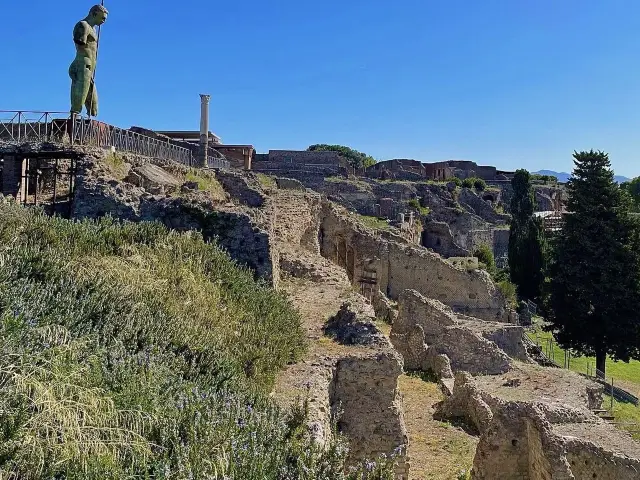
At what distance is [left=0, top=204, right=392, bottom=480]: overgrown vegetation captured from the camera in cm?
326

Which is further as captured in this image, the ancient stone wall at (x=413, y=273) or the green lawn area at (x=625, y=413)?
the ancient stone wall at (x=413, y=273)

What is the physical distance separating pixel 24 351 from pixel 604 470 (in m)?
7.05

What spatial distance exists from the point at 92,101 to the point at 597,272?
61.4ft

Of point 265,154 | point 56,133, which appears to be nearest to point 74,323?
point 56,133

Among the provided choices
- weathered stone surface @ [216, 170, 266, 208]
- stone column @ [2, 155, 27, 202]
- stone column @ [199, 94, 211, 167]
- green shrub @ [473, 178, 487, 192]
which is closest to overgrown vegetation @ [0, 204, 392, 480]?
stone column @ [2, 155, 27, 202]

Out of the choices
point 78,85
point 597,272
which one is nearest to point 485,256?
point 597,272

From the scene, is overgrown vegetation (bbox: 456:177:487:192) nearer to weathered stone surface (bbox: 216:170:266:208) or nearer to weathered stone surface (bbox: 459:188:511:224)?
weathered stone surface (bbox: 459:188:511:224)

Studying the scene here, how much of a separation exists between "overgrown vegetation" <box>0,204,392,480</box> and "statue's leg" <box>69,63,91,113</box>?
511 centimetres

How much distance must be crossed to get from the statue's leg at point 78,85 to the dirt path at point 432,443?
9.43m

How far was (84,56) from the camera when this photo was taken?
39.8 ft

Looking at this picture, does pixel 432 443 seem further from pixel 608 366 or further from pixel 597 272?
pixel 608 366

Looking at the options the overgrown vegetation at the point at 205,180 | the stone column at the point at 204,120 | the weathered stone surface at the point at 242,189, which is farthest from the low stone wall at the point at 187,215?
the stone column at the point at 204,120

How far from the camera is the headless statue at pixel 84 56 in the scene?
475 inches

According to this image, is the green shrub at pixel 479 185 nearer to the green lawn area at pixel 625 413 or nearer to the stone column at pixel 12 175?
the green lawn area at pixel 625 413
